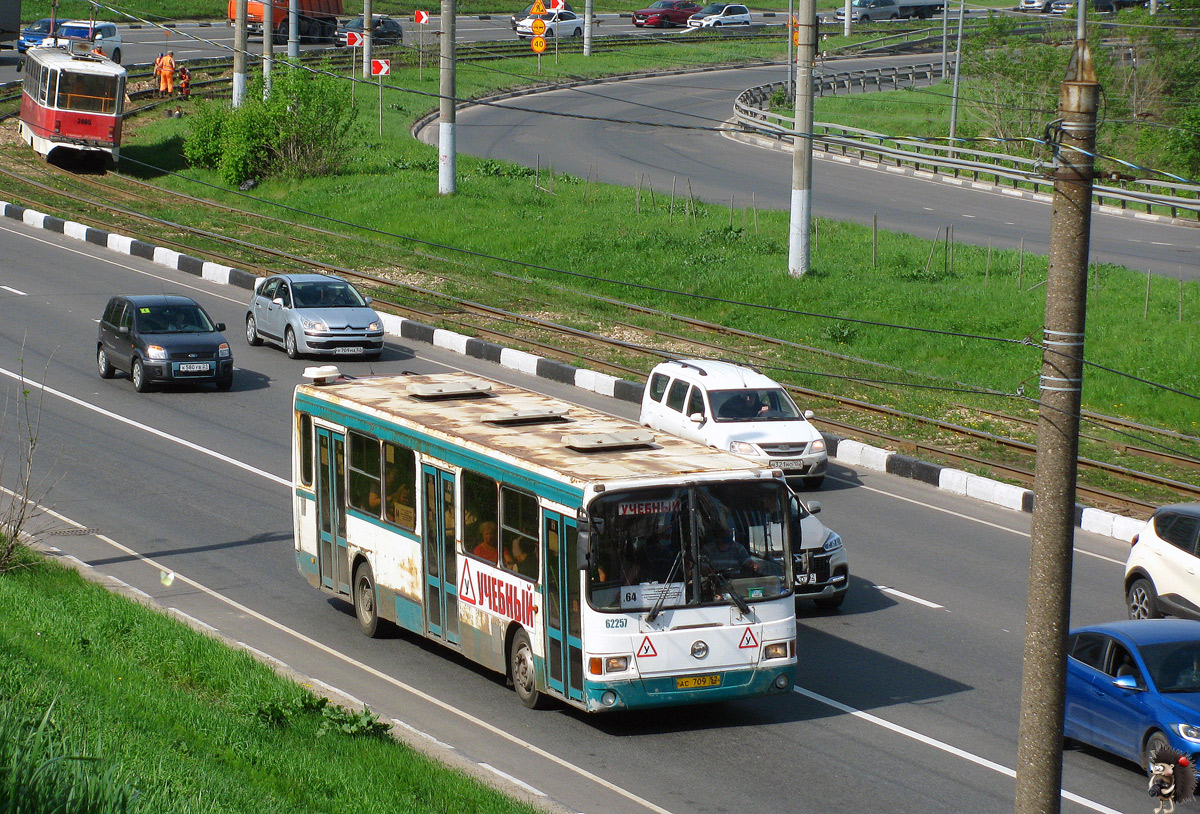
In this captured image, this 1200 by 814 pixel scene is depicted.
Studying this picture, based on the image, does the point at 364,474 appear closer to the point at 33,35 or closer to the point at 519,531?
the point at 519,531

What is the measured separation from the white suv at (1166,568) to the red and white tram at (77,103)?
34.6 m

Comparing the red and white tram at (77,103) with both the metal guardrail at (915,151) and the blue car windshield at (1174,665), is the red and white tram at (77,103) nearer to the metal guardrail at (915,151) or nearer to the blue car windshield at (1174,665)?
the metal guardrail at (915,151)

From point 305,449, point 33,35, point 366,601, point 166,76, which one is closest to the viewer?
point 366,601

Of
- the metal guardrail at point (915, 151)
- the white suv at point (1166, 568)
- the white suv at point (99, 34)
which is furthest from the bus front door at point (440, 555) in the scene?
the white suv at point (99, 34)

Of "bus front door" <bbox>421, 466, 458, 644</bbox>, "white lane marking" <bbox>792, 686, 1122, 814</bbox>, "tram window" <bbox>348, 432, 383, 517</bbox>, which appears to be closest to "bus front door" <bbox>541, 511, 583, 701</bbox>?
"bus front door" <bbox>421, 466, 458, 644</bbox>

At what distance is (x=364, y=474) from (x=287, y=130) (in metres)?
30.3

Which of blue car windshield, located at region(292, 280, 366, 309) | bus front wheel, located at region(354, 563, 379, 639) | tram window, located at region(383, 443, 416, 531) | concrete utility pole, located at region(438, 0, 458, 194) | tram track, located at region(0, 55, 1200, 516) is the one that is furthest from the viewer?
concrete utility pole, located at region(438, 0, 458, 194)

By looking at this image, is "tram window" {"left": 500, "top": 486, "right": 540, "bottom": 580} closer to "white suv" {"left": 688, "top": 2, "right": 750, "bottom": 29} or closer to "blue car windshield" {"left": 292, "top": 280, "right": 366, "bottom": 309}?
"blue car windshield" {"left": 292, "top": 280, "right": 366, "bottom": 309}

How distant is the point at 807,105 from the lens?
1198 inches

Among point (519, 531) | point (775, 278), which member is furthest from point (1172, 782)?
point (775, 278)

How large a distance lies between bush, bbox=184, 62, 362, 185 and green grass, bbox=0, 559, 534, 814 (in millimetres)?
31540

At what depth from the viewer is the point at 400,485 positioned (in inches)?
515

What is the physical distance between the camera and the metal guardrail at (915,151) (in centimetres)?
4034

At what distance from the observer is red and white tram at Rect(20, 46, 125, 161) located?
1607 inches
